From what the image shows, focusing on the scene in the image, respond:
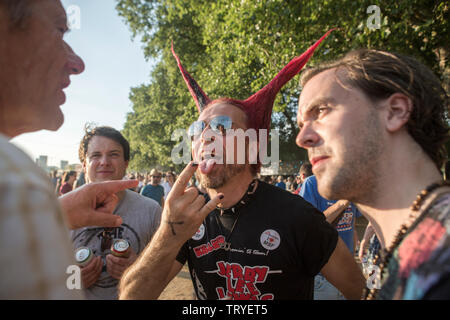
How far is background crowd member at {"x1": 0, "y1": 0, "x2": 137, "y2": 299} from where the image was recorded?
0.49 metres

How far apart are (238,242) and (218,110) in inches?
49.4

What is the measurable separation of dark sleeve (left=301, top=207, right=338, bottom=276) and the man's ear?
0.90m

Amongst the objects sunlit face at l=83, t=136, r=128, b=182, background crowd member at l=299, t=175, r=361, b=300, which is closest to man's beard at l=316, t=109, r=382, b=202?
background crowd member at l=299, t=175, r=361, b=300

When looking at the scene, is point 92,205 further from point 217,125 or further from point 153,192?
point 153,192

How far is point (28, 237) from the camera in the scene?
0.50 m

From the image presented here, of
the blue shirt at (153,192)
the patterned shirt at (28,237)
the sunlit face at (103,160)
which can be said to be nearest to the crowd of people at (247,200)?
the patterned shirt at (28,237)

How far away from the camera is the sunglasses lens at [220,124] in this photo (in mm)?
2463

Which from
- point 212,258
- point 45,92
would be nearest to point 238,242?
point 212,258

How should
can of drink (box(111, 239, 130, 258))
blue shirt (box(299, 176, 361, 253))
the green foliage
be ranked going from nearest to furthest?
can of drink (box(111, 239, 130, 258)) → blue shirt (box(299, 176, 361, 253)) → the green foliage

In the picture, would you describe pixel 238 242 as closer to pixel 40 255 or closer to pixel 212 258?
pixel 212 258

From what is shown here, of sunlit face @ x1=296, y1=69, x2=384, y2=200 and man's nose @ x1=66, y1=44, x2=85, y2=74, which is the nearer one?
man's nose @ x1=66, y1=44, x2=85, y2=74

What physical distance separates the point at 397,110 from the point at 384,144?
0.73 feet

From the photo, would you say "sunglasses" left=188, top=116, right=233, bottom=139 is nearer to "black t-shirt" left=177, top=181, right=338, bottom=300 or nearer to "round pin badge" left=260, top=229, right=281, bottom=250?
"black t-shirt" left=177, top=181, right=338, bottom=300

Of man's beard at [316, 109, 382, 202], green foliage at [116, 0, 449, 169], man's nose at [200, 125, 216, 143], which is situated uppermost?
green foliage at [116, 0, 449, 169]
